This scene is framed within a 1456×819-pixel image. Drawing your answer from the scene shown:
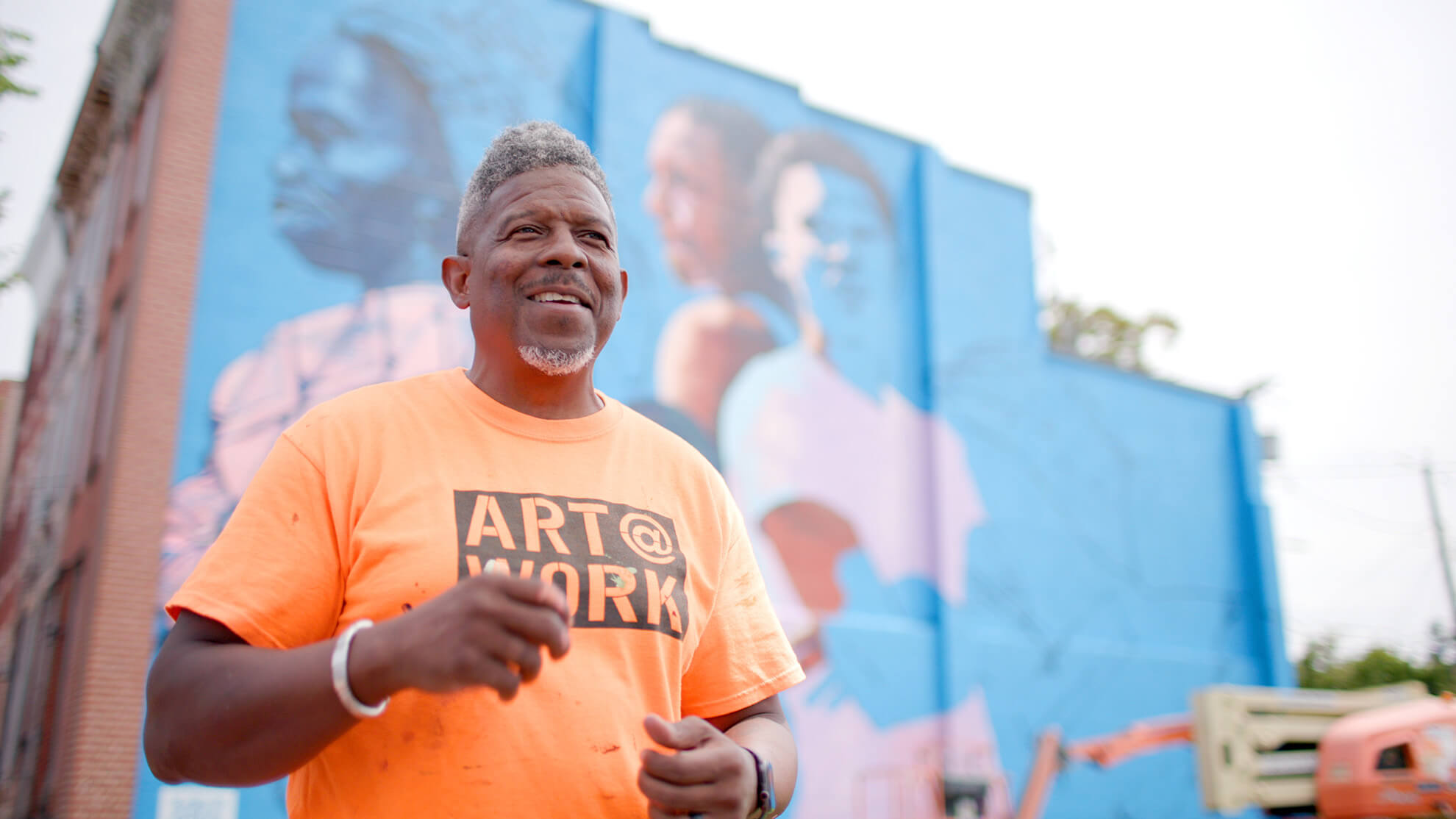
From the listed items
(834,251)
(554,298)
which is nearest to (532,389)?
(554,298)

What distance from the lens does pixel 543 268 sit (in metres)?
2.04

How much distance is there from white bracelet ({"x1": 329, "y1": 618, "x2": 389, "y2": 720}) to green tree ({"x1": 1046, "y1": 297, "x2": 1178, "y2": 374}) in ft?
78.0

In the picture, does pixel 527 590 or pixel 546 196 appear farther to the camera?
pixel 546 196

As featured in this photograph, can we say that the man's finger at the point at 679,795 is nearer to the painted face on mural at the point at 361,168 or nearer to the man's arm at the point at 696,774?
the man's arm at the point at 696,774

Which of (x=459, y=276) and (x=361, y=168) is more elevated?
(x=361, y=168)

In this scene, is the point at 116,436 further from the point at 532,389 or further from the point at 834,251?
the point at 834,251

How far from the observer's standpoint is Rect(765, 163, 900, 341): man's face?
13.5 meters

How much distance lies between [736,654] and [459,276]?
0.97 m

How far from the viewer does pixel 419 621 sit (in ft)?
4.39

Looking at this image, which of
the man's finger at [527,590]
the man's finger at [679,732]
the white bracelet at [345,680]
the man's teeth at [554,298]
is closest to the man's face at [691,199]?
the man's teeth at [554,298]

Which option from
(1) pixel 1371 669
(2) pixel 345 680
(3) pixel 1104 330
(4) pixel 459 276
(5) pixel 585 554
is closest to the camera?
(2) pixel 345 680

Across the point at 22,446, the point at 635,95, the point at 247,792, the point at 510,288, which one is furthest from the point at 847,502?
the point at 22,446

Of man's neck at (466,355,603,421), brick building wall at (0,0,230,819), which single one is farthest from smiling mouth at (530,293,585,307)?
brick building wall at (0,0,230,819)

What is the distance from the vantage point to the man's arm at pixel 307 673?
50.7 inches
